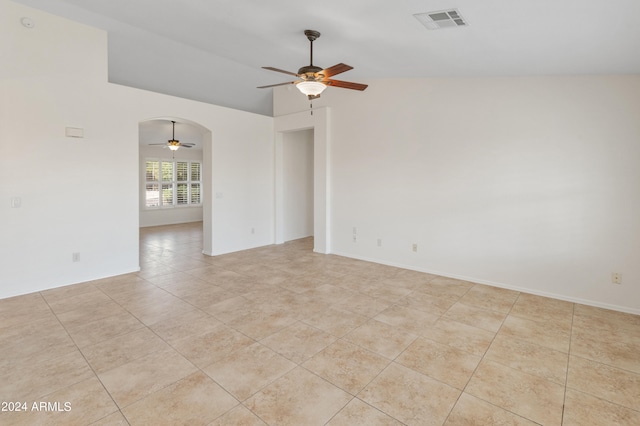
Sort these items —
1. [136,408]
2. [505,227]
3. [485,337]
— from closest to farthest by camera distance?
[136,408], [485,337], [505,227]

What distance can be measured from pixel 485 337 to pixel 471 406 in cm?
105

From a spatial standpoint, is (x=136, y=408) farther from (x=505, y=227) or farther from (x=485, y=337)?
(x=505, y=227)

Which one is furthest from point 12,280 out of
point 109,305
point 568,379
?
point 568,379

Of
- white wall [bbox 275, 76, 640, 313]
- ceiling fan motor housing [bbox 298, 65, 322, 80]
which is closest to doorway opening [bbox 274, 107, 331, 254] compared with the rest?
white wall [bbox 275, 76, 640, 313]

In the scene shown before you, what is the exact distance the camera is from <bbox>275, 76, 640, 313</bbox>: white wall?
3.44 m

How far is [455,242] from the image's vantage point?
4.57 m

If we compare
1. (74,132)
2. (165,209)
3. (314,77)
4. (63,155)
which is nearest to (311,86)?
(314,77)

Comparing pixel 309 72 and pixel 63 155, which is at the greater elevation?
pixel 309 72

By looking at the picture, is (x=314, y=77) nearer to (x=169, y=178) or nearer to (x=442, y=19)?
(x=442, y=19)

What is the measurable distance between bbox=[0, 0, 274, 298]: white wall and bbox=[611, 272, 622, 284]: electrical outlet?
6.32 metres

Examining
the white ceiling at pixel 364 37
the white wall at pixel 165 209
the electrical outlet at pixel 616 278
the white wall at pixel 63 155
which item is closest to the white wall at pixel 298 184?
the white ceiling at pixel 364 37

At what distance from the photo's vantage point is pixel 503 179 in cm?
411

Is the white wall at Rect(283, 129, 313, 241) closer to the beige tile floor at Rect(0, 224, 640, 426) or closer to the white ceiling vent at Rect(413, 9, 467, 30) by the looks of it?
the beige tile floor at Rect(0, 224, 640, 426)

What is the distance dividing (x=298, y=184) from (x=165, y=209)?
5.49m
